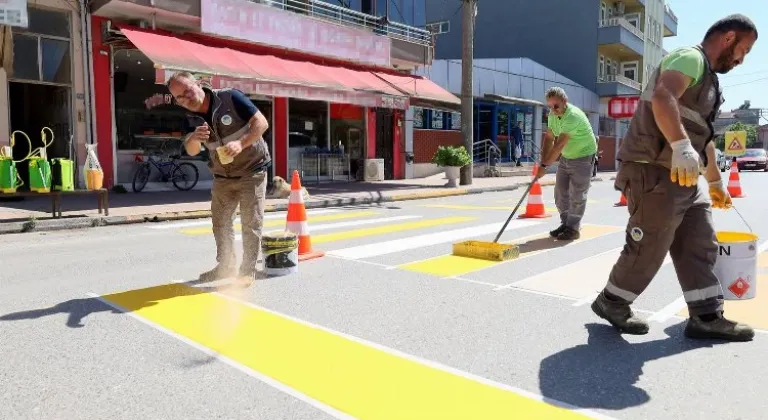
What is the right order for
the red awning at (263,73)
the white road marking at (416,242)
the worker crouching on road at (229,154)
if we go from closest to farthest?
the worker crouching on road at (229,154)
the white road marking at (416,242)
the red awning at (263,73)

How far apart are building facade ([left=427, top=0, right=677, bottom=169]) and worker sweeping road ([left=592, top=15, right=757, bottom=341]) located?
3566cm

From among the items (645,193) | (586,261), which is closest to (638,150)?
(645,193)

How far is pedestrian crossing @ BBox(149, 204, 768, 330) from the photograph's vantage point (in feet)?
17.6

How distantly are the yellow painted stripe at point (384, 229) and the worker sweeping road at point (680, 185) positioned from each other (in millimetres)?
4901

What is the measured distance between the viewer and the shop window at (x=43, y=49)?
13625mm

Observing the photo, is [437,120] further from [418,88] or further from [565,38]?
[565,38]

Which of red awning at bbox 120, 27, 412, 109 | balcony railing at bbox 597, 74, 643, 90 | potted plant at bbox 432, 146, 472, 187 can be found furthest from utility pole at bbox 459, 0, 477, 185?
balcony railing at bbox 597, 74, 643, 90

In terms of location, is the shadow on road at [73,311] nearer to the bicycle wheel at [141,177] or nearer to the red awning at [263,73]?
the red awning at [263,73]

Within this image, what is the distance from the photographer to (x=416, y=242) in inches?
317

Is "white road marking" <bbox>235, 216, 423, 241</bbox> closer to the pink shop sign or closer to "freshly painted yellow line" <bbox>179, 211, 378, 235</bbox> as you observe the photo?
"freshly painted yellow line" <bbox>179, 211, 378, 235</bbox>

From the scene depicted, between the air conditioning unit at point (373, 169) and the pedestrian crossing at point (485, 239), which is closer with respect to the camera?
the pedestrian crossing at point (485, 239)

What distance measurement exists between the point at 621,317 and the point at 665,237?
0.64 metres

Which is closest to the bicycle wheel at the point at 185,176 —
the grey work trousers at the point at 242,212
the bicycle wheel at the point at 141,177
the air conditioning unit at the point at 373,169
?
the bicycle wheel at the point at 141,177

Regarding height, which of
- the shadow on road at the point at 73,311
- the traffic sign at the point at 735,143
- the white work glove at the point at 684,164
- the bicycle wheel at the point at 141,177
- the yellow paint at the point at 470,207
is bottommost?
the shadow on road at the point at 73,311
